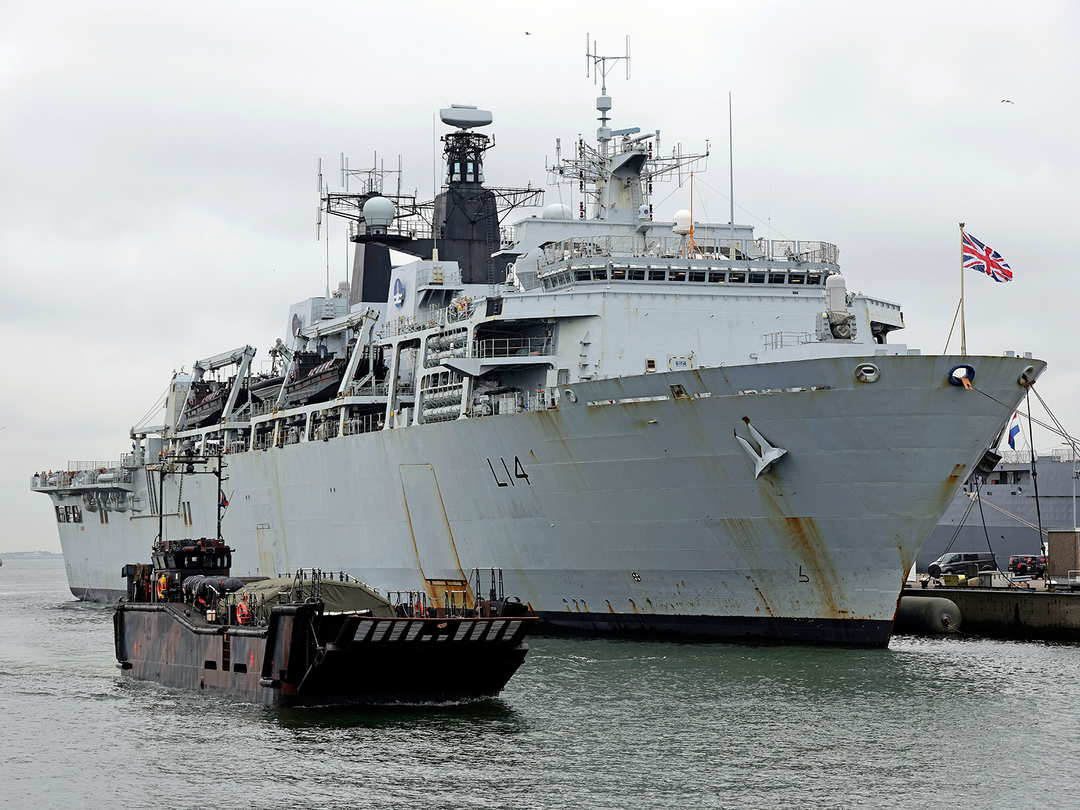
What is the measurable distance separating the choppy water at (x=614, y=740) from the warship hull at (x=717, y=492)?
5.21 ft

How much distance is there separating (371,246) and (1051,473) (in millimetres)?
29890

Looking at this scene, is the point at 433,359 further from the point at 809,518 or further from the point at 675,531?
the point at 809,518

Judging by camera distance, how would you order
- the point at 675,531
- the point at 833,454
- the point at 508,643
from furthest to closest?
the point at 675,531, the point at 833,454, the point at 508,643

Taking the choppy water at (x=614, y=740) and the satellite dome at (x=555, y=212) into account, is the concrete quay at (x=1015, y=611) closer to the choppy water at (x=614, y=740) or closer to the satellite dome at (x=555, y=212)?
the choppy water at (x=614, y=740)

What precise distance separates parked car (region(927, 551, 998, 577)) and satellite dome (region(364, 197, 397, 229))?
884 inches

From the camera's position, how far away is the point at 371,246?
4966 cm

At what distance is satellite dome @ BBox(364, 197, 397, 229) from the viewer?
48.1 metres

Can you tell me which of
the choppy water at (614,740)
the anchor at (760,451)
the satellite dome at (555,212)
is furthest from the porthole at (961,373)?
the satellite dome at (555,212)

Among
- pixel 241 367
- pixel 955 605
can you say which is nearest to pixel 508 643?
pixel 955 605

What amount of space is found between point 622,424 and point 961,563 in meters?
21.0

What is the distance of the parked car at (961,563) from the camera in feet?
148

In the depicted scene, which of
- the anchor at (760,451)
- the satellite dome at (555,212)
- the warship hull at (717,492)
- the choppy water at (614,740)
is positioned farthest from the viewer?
the satellite dome at (555,212)

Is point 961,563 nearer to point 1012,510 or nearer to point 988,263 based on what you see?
point 1012,510

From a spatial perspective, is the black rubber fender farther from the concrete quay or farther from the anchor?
the anchor
